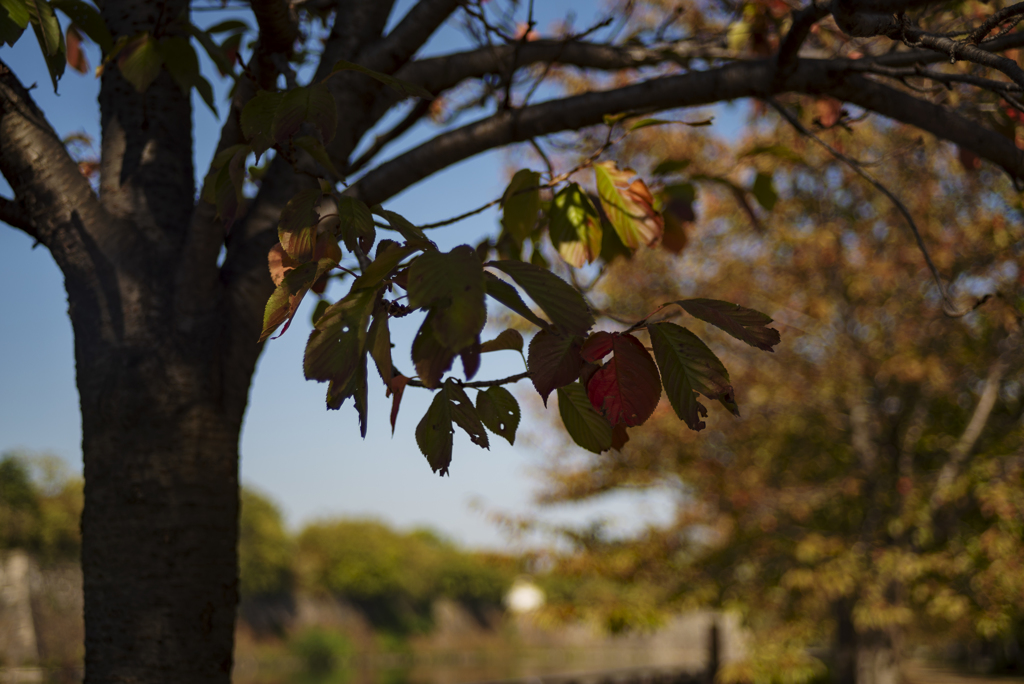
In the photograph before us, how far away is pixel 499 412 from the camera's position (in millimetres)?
1053

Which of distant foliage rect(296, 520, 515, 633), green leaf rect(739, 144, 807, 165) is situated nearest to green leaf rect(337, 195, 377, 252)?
green leaf rect(739, 144, 807, 165)

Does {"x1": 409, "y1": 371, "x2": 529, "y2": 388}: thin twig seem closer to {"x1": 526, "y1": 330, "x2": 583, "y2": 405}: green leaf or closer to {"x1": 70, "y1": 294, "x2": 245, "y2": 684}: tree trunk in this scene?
{"x1": 526, "y1": 330, "x2": 583, "y2": 405}: green leaf

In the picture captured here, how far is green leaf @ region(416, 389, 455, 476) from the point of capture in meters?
0.98

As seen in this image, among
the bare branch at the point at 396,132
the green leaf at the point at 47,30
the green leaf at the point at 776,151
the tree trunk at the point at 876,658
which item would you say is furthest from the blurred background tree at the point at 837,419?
the green leaf at the point at 47,30

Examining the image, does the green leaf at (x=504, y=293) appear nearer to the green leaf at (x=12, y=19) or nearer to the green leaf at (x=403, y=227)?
the green leaf at (x=403, y=227)

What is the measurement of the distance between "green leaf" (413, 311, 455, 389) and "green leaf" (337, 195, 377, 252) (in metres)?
0.22

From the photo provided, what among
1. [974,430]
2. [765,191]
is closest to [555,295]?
[765,191]

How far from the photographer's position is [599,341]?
907 mm

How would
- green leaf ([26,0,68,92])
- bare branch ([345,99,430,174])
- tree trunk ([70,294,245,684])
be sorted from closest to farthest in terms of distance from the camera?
green leaf ([26,0,68,92]) < tree trunk ([70,294,245,684]) < bare branch ([345,99,430,174])

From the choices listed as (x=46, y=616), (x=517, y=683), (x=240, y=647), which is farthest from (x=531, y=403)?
(x=240, y=647)

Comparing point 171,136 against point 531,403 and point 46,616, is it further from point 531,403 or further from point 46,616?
point 46,616

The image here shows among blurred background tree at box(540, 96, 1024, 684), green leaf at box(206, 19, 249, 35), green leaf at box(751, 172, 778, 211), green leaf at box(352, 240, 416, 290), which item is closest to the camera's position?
green leaf at box(352, 240, 416, 290)

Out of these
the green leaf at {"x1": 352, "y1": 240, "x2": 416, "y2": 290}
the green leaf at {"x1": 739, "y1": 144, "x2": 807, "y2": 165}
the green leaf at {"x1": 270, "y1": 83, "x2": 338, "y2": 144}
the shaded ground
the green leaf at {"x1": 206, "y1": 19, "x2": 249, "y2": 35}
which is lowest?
the shaded ground

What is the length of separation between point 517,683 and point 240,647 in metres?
20.8
